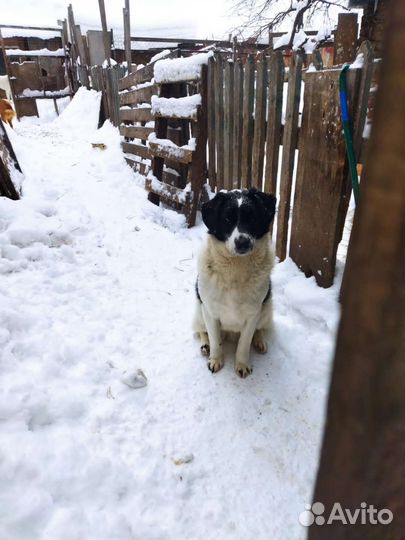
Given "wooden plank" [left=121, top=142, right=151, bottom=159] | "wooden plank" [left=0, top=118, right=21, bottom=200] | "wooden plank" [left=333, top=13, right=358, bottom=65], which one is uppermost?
"wooden plank" [left=333, top=13, right=358, bottom=65]

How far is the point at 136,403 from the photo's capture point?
229 centimetres

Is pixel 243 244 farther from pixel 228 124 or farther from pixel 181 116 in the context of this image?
pixel 181 116

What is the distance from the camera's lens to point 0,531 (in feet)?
4.72

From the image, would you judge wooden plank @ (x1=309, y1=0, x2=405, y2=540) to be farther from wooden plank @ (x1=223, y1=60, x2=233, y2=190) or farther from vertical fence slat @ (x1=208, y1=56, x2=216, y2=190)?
vertical fence slat @ (x1=208, y1=56, x2=216, y2=190)

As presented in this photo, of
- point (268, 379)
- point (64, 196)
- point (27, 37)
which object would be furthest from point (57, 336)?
point (27, 37)

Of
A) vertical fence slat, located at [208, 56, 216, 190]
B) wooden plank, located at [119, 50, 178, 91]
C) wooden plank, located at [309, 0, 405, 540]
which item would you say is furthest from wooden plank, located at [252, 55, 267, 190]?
wooden plank, located at [309, 0, 405, 540]

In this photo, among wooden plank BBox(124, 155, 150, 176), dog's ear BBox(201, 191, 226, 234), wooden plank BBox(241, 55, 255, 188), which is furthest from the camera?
wooden plank BBox(124, 155, 150, 176)

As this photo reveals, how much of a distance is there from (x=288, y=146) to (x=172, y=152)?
7.48ft

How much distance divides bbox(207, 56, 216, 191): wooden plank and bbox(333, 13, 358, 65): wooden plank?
1466 mm

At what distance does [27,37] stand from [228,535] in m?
25.5

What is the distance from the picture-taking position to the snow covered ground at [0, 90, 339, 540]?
5.44ft

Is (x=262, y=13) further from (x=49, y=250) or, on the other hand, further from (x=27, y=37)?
(x=27, y=37)

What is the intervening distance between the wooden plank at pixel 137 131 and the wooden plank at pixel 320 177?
4.06 metres

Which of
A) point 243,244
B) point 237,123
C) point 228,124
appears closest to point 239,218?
point 243,244
